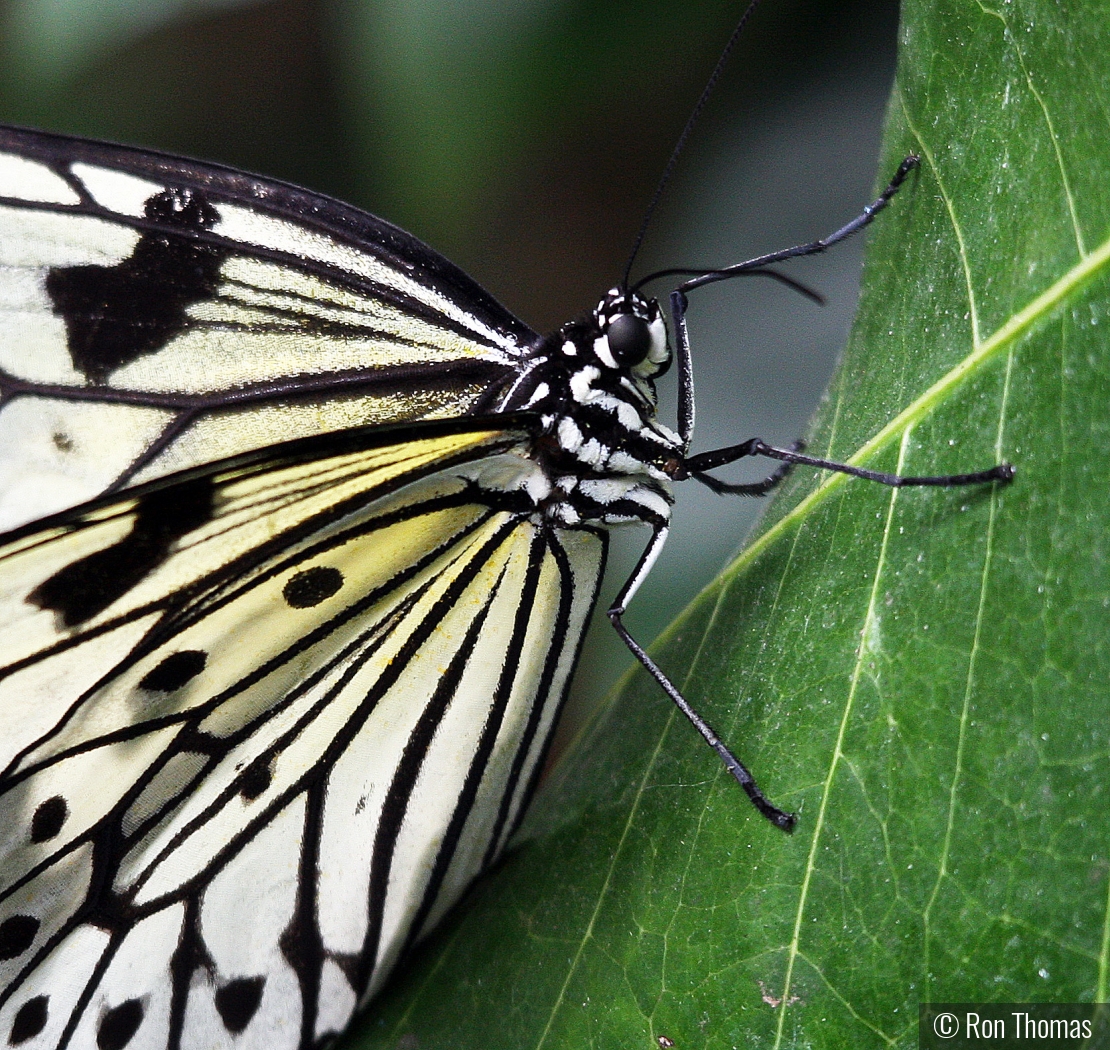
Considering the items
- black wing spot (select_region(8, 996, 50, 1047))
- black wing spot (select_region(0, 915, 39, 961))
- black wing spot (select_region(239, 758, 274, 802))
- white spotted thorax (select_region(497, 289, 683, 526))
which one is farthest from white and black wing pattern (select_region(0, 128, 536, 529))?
black wing spot (select_region(8, 996, 50, 1047))

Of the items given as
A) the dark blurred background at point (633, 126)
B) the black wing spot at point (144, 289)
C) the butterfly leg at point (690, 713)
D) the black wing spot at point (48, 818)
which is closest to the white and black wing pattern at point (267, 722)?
the black wing spot at point (48, 818)

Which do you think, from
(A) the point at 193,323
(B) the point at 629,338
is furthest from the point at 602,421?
(A) the point at 193,323

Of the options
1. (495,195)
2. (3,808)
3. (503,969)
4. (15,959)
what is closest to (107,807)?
(3,808)

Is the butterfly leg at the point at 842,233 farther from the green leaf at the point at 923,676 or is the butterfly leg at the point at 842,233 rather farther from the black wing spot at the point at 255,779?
the black wing spot at the point at 255,779

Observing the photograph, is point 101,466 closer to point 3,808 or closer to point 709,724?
point 3,808

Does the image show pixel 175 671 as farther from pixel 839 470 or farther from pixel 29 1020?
pixel 839 470

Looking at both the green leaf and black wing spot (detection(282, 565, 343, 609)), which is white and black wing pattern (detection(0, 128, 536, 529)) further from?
the green leaf
